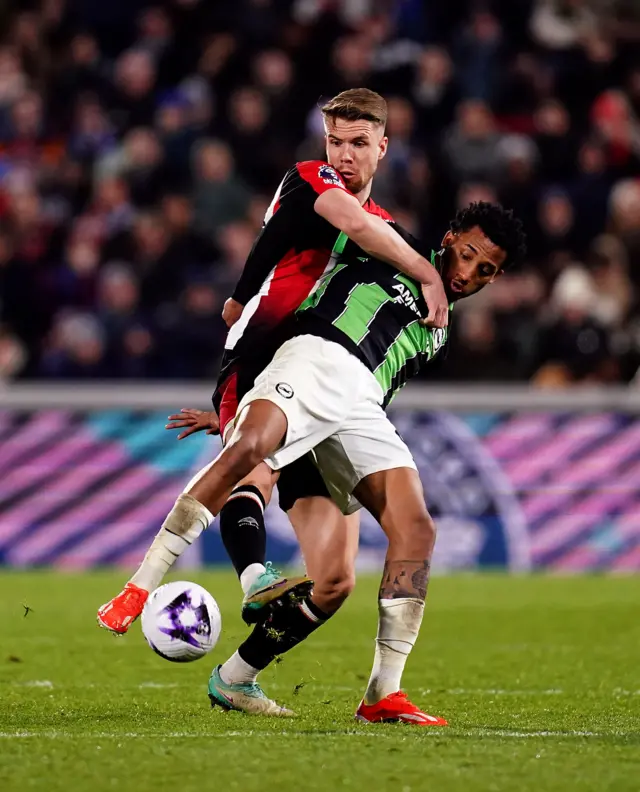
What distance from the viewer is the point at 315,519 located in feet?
20.1

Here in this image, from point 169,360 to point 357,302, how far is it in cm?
788

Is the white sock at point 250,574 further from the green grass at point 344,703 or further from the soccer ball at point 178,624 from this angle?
the green grass at point 344,703

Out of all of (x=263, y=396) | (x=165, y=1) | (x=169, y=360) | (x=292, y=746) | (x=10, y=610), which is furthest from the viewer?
(x=165, y=1)

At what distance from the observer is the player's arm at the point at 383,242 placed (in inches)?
230

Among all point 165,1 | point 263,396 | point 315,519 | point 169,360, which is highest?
point 165,1

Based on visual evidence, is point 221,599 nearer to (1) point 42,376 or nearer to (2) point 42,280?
(1) point 42,376

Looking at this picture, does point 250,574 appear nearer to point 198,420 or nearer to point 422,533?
point 422,533

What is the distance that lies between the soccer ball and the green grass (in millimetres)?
271

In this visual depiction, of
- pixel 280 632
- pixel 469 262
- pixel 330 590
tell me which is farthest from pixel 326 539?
pixel 469 262

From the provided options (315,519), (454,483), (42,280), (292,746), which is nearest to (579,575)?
(454,483)

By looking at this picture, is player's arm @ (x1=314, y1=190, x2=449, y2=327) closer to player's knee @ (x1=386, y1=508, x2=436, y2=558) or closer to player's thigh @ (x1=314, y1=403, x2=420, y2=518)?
player's thigh @ (x1=314, y1=403, x2=420, y2=518)

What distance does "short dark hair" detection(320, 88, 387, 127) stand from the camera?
6.12 m

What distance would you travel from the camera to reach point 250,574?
219 inches

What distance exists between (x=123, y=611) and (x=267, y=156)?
1076 centimetres
